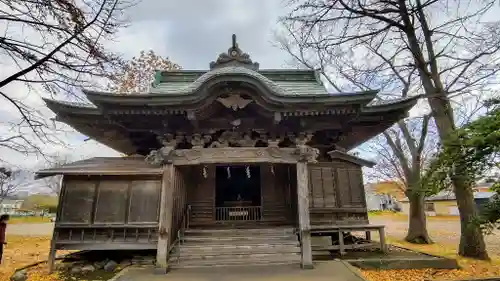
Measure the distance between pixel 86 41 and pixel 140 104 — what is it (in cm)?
174

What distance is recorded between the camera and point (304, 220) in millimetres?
7410

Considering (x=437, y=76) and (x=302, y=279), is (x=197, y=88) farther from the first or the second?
(x=437, y=76)

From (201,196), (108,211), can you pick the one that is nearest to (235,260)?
(201,196)

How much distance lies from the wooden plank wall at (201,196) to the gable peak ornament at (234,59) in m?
3.70

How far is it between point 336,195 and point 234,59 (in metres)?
5.85

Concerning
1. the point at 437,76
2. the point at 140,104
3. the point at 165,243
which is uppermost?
the point at 437,76

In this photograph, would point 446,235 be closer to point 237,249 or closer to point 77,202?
point 237,249

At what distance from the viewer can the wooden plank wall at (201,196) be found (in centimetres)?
991

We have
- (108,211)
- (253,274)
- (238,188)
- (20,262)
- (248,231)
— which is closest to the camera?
(253,274)

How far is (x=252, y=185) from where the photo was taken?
15.0 meters

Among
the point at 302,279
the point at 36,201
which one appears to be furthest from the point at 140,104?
the point at 36,201

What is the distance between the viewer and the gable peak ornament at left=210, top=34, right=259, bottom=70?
10367 millimetres

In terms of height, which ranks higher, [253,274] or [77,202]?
[77,202]

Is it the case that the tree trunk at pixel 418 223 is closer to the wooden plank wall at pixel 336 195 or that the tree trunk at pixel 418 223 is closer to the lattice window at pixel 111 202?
the wooden plank wall at pixel 336 195
